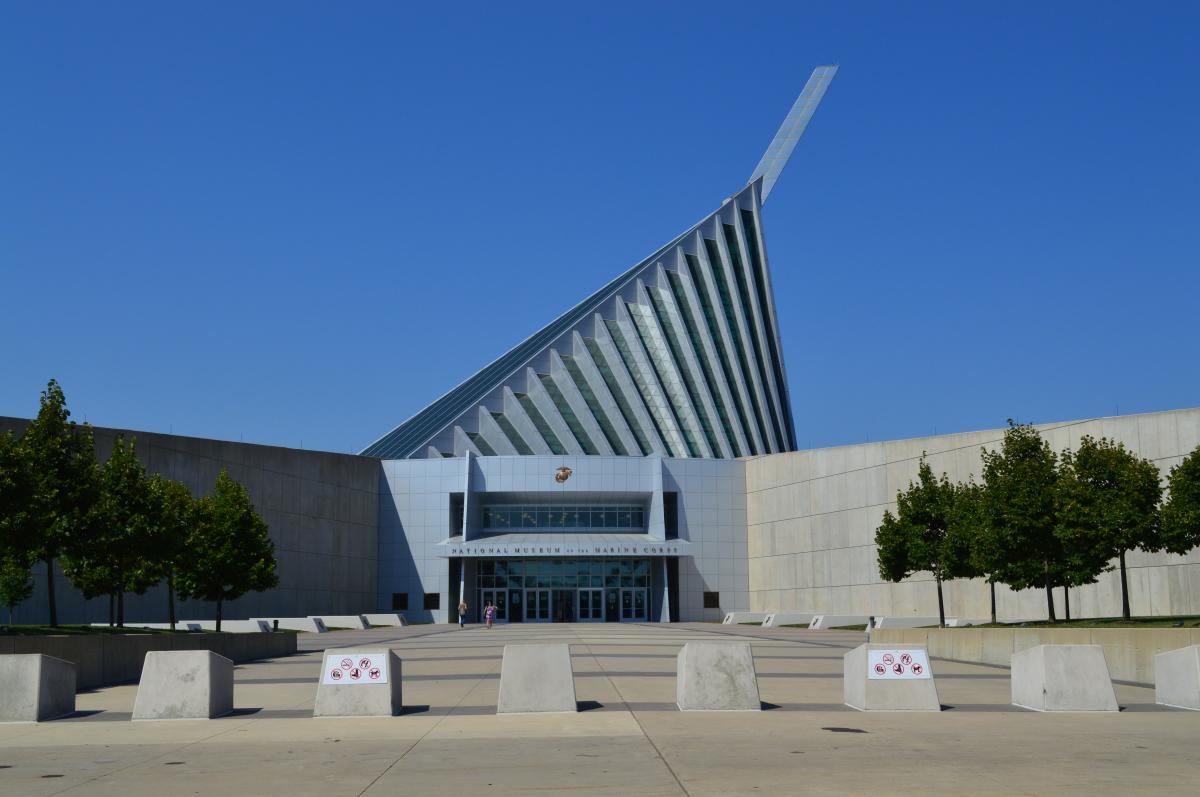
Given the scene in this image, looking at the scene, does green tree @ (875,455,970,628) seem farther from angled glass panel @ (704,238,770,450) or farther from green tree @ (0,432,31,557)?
angled glass panel @ (704,238,770,450)

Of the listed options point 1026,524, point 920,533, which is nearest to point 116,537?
point 1026,524

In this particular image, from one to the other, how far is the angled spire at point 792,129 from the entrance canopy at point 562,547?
36.9 meters

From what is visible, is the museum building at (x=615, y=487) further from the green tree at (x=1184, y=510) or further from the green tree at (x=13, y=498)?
the green tree at (x=13, y=498)

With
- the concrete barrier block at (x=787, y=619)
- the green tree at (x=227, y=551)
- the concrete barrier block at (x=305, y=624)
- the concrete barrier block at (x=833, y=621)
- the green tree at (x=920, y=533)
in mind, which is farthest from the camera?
the concrete barrier block at (x=787, y=619)

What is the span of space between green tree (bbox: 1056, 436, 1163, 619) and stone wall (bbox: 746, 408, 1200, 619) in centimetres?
1194

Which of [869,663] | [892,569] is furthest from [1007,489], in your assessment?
[869,663]

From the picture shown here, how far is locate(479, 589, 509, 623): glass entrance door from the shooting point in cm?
6669

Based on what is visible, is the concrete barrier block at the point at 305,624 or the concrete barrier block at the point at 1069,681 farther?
the concrete barrier block at the point at 305,624

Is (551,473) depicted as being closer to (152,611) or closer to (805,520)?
(805,520)

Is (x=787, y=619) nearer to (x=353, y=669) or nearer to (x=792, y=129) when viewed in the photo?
(x=353, y=669)

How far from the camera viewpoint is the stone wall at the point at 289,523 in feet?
148

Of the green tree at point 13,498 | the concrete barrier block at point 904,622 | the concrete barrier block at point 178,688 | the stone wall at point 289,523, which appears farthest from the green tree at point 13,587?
the concrete barrier block at point 904,622

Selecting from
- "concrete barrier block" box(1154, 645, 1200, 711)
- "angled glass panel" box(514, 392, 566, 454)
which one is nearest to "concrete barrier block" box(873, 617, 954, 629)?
"angled glass panel" box(514, 392, 566, 454)

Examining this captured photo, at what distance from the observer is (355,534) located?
64.8m
